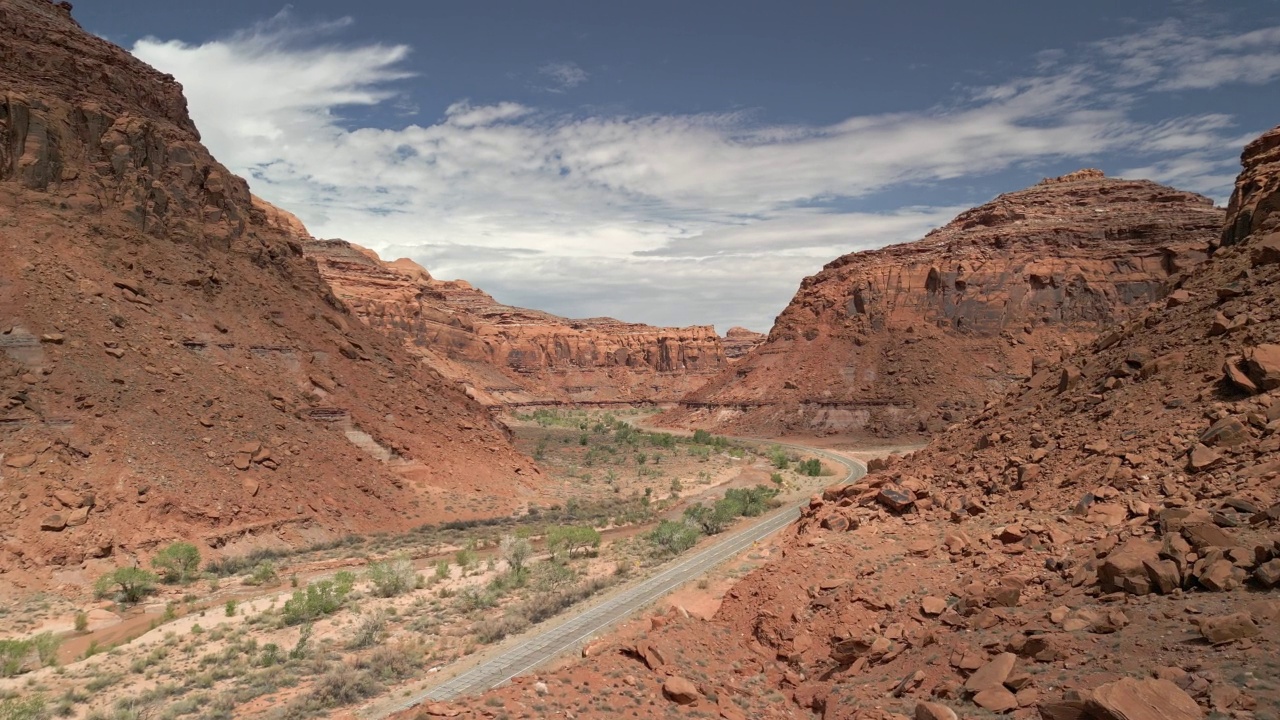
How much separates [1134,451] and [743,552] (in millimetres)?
12452

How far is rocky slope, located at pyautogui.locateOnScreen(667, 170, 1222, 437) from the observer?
6931cm

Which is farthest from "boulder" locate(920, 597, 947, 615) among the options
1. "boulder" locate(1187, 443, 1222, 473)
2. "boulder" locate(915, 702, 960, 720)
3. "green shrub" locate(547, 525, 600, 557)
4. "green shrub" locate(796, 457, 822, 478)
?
"green shrub" locate(796, 457, 822, 478)

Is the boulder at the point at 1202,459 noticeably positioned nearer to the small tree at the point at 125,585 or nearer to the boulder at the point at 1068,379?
the boulder at the point at 1068,379

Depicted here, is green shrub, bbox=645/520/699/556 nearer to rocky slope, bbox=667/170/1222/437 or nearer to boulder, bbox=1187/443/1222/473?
boulder, bbox=1187/443/1222/473

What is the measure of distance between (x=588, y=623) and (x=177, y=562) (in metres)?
12.8

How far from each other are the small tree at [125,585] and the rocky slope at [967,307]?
60992mm

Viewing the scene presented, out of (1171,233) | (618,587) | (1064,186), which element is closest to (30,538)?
(618,587)

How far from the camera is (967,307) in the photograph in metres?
75.9

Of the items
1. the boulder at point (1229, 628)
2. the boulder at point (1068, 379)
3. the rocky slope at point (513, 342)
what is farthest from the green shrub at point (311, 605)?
the rocky slope at point (513, 342)

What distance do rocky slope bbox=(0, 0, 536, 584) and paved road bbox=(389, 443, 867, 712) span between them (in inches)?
497

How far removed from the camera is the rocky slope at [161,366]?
21688mm

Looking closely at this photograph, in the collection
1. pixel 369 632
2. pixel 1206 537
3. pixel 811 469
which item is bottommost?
pixel 811 469

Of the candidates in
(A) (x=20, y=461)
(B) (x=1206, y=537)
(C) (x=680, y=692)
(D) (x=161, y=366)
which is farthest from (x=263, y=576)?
(B) (x=1206, y=537)

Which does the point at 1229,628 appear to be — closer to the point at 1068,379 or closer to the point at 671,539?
the point at 1068,379
